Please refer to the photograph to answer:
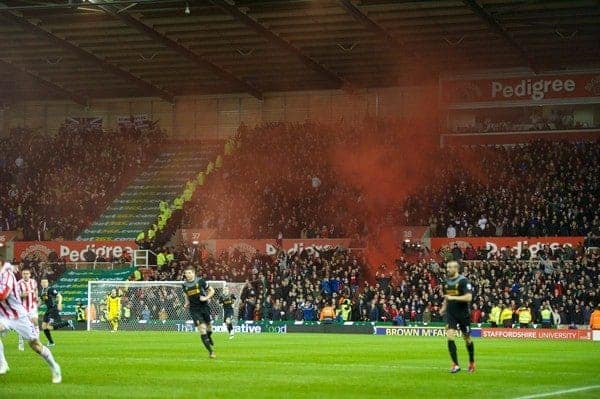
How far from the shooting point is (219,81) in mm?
58062

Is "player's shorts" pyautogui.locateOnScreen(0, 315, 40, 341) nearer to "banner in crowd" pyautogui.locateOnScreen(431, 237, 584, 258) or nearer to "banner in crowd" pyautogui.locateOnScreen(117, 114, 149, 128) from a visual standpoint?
"banner in crowd" pyautogui.locateOnScreen(431, 237, 584, 258)

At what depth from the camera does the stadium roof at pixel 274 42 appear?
4419 centimetres

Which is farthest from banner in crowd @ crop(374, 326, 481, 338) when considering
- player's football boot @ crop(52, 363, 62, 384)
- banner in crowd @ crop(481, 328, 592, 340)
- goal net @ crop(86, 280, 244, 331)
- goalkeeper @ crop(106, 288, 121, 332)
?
player's football boot @ crop(52, 363, 62, 384)

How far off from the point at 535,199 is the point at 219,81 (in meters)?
19.1

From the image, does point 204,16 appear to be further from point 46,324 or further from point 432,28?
point 46,324

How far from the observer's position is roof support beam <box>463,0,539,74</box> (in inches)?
1667

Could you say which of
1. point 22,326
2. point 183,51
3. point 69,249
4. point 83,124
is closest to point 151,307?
point 69,249

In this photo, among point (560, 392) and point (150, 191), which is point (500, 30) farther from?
point (560, 392)

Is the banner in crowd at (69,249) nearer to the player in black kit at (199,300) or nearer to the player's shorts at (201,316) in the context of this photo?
the player in black kit at (199,300)

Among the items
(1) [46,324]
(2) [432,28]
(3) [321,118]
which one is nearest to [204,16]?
(2) [432,28]

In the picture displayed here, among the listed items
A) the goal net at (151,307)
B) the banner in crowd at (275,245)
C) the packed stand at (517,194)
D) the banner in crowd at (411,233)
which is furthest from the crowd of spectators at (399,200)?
the goal net at (151,307)

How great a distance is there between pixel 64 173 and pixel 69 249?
6244 millimetres

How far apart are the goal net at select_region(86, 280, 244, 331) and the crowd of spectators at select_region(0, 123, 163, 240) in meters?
13.0

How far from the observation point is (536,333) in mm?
38031
